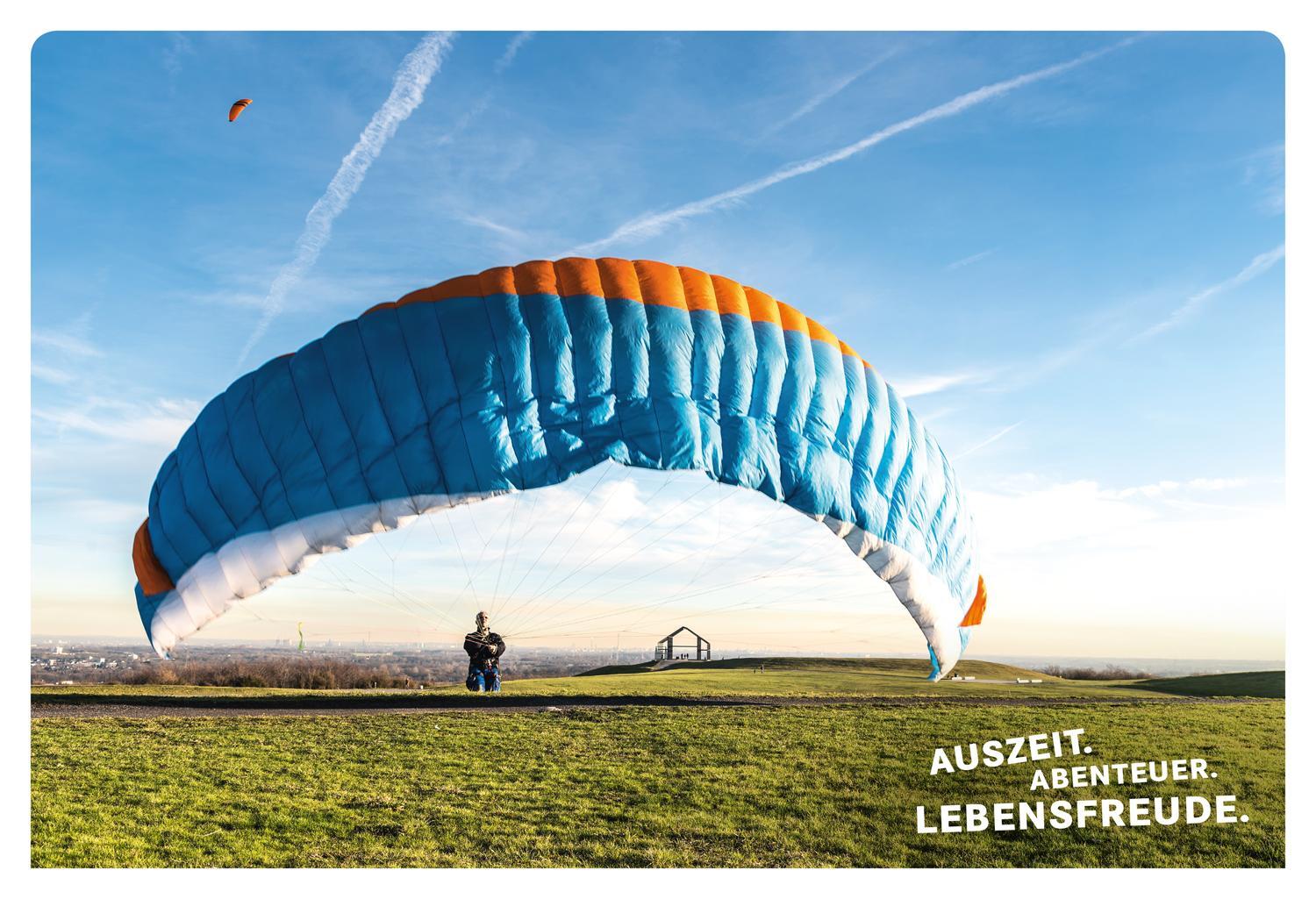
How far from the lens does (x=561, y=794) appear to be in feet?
19.9

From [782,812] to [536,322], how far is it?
3509mm

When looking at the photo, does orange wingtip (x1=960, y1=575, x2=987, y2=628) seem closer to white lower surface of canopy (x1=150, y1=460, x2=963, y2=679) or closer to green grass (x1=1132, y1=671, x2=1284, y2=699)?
white lower surface of canopy (x1=150, y1=460, x2=963, y2=679)

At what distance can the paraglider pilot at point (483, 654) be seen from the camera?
6.97 meters

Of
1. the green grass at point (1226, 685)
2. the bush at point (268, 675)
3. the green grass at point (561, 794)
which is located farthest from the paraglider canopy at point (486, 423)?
the green grass at point (1226, 685)

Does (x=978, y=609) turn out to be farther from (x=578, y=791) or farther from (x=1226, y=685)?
(x=1226, y=685)

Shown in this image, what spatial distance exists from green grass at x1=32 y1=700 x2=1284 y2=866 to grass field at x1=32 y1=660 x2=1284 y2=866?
0.02 meters

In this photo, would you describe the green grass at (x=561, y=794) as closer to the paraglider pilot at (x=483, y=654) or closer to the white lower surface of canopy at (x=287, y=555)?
the paraglider pilot at (x=483, y=654)

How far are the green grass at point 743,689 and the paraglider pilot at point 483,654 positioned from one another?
2993 millimetres

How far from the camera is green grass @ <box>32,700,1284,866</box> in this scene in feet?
16.7

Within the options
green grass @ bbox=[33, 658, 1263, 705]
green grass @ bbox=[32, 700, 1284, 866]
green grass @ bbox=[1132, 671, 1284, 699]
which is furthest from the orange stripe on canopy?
green grass @ bbox=[1132, 671, 1284, 699]

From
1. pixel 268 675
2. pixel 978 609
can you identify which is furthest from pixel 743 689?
pixel 268 675

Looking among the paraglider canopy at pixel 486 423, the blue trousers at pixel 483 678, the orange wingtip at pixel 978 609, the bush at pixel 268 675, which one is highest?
the paraglider canopy at pixel 486 423

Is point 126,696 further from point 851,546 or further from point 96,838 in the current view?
point 851,546

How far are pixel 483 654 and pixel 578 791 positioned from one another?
56.9 inches
